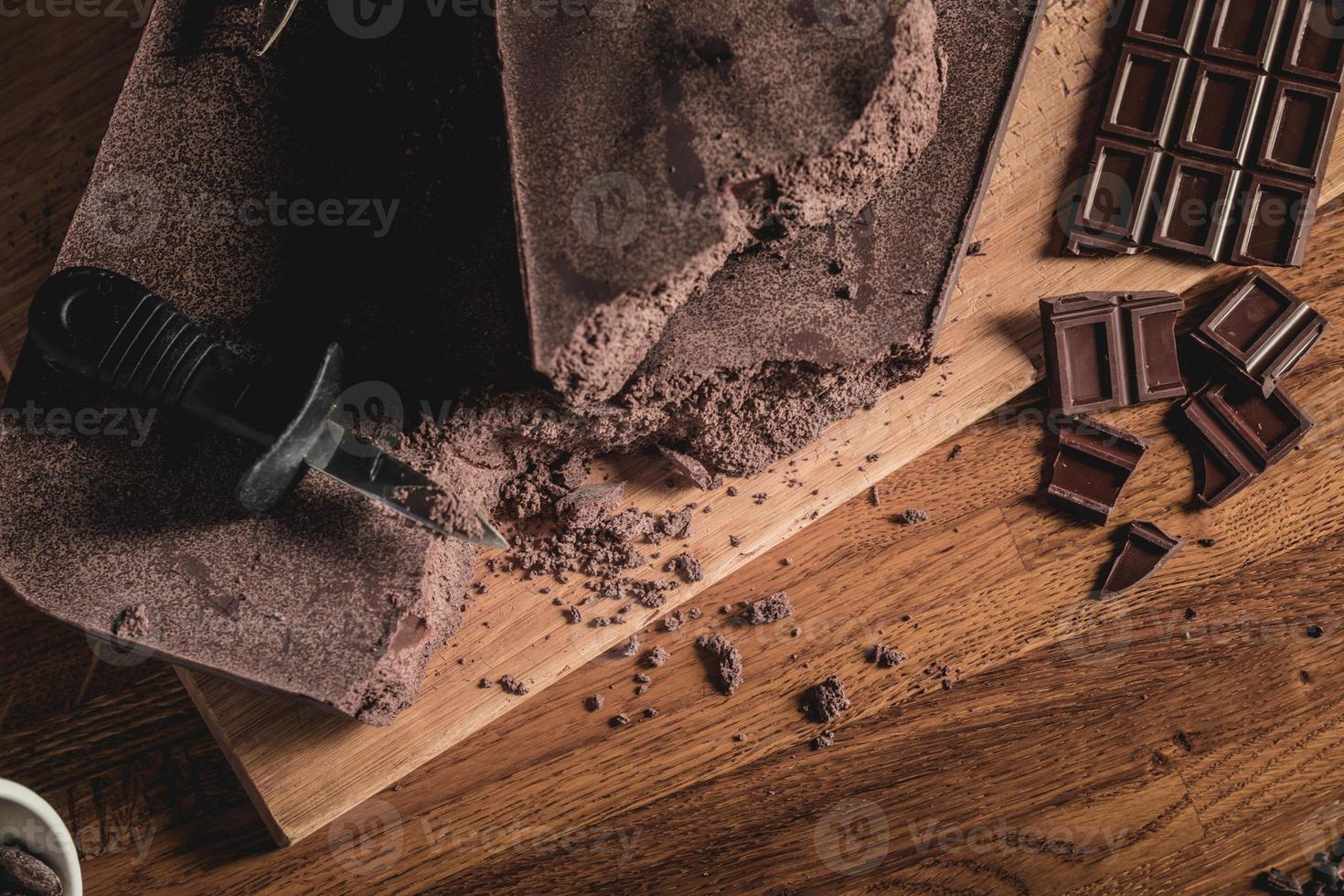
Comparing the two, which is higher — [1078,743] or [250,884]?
[1078,743]

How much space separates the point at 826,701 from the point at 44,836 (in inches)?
84.6

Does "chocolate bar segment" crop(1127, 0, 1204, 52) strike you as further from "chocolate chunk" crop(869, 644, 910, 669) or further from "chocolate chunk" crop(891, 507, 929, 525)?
"chocolate chunk" crop(869, 644, 910, 669)

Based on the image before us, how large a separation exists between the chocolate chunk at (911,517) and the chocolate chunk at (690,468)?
1.87 feet

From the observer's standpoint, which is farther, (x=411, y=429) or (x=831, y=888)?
(x=831, y=888)

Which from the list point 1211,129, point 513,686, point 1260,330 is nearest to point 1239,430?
point 1260,330

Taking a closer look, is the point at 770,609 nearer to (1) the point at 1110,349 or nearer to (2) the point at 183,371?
(1) the point at 1110,349

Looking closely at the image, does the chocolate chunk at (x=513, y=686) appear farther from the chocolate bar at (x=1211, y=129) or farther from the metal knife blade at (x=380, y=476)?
the chocolate bar at (x=1211, y=129)

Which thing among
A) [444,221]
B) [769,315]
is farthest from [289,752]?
[769,315]

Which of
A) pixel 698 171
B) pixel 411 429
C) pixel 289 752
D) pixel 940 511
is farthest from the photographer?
pixel 940 511

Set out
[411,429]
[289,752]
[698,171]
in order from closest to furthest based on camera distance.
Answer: [698,171], [411,429], [289,752]

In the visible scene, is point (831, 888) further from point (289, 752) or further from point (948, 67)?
point (948, 67)

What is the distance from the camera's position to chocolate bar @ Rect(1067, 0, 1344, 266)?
267 cm

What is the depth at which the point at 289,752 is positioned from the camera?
8.61ft

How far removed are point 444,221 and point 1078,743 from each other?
237cm
